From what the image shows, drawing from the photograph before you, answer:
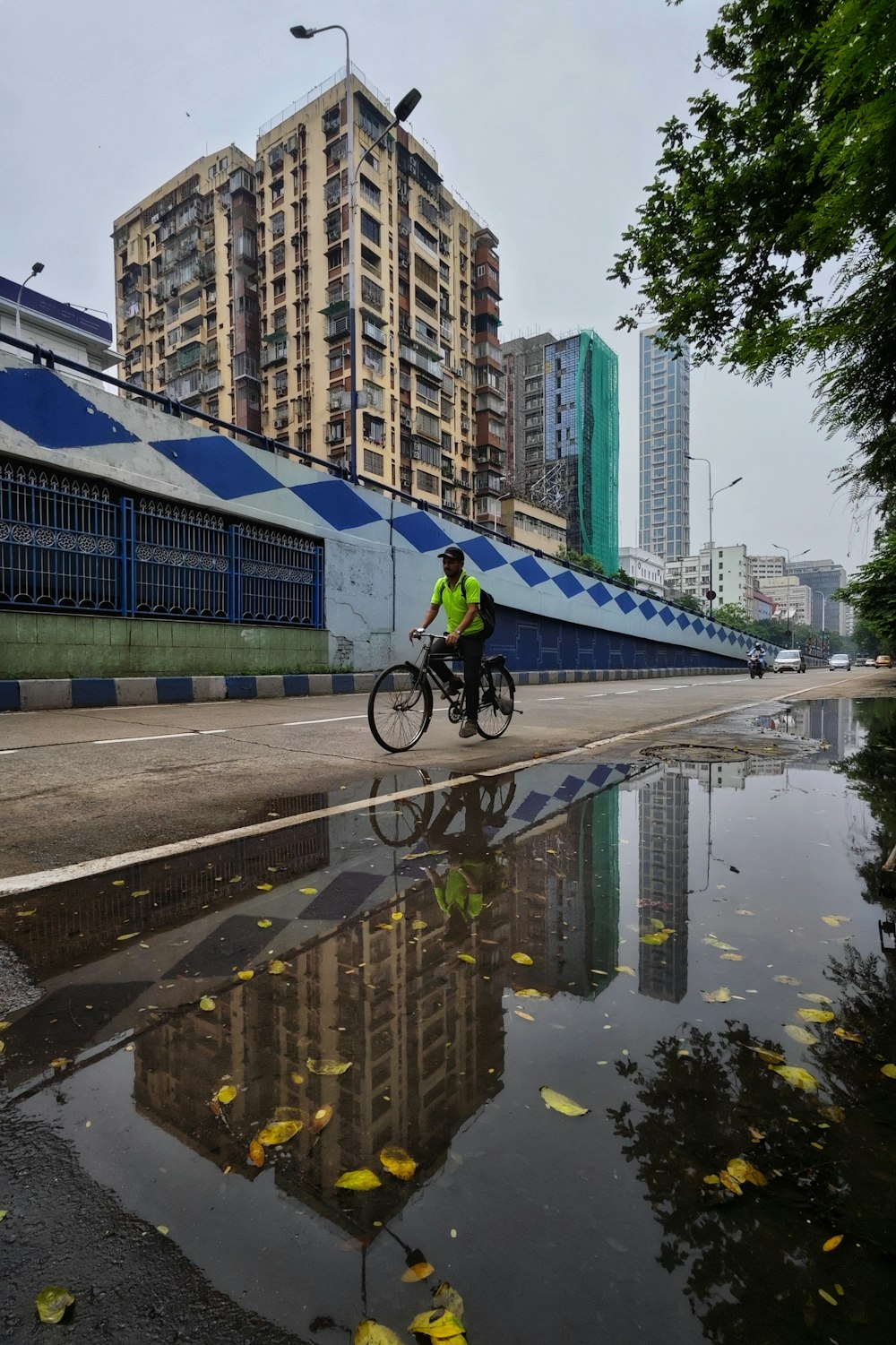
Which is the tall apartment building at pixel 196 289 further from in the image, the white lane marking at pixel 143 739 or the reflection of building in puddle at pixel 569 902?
the reflection of building in puddle at pixel 569 902

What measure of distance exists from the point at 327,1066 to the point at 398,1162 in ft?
1.12

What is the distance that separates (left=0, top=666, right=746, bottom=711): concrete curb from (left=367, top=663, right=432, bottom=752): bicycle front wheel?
19.2ft

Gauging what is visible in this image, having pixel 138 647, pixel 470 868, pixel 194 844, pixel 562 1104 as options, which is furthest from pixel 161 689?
pixel 562 1104

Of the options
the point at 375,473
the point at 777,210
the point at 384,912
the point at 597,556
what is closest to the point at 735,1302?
the point at 384,912

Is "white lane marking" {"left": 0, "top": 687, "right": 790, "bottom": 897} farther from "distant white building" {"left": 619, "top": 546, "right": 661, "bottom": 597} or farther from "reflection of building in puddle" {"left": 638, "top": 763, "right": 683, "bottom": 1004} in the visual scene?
"distant white building" {"left": 619, "top": 546, "right": 661, "bottom": 597}

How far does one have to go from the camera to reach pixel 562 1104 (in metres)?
1.43

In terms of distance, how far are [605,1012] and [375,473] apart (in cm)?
4913

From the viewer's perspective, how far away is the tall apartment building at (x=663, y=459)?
13875cm

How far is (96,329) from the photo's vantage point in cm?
3400

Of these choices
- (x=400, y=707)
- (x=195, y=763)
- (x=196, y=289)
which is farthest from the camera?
(x=196, y=289)

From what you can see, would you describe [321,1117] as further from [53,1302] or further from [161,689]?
[161,689]

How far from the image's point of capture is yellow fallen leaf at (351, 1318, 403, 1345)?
0.92 m

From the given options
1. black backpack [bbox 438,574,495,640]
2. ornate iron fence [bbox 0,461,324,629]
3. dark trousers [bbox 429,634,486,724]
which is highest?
ornate iron fence [bbox 0,461,324,629]

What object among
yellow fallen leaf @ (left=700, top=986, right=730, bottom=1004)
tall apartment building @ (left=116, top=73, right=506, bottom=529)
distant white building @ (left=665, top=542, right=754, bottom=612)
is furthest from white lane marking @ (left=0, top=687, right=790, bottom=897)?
distant white building @ (left=665, top=542, right=754, bottom=612)
